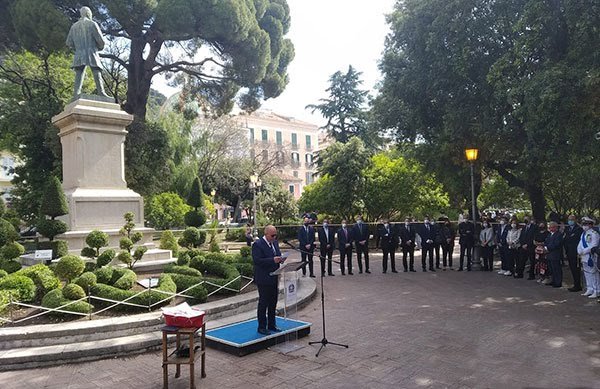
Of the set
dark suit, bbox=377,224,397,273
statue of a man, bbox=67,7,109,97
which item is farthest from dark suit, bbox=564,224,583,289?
statue of a man, bbox=67,7,109,97

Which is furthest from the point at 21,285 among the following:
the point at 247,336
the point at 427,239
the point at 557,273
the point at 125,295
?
the point at 557,273

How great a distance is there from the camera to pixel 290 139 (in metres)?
65.4

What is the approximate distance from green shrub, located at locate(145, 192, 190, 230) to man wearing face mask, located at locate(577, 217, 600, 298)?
21.4 metres

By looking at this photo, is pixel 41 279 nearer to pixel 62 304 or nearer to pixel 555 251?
pixel 62 304

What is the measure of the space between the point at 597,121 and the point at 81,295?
1278 cm

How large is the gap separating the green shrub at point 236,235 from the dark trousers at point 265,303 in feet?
70.2

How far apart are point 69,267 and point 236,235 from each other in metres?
20.3

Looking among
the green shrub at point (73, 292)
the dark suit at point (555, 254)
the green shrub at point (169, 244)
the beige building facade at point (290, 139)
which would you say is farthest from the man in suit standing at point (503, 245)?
the beige building facade at point (290, 139)

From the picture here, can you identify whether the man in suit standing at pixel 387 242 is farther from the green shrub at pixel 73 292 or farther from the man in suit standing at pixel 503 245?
the green shrub at pixel 73 292

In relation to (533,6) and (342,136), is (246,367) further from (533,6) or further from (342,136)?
(342,136)

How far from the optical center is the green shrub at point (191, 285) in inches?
335

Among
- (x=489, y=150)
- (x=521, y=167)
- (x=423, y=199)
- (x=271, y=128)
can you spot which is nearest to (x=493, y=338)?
(x=489, y=150)

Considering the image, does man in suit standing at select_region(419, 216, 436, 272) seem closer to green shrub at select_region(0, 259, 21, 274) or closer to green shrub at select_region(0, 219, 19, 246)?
green shrub at select_region(0, 259, 21, 274)

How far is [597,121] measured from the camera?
11.5 meters
